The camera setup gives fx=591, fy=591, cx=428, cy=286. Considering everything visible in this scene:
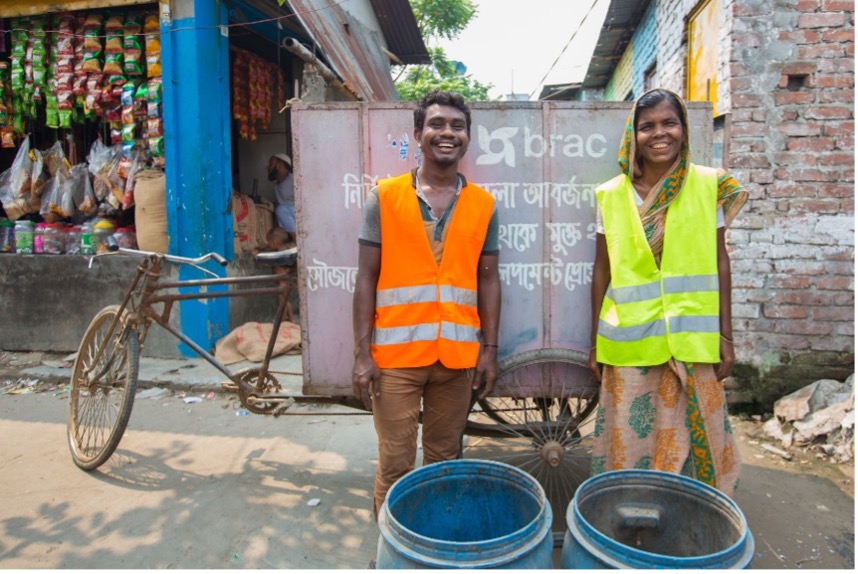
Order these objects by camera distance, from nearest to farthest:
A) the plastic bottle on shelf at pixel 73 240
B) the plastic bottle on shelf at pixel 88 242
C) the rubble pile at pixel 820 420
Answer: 1. the rubble pile at pixel 820 420
2. the plastic bottle on shelf at pixel 88 242
3. the plastic bottle on shelf at pixel 73 240

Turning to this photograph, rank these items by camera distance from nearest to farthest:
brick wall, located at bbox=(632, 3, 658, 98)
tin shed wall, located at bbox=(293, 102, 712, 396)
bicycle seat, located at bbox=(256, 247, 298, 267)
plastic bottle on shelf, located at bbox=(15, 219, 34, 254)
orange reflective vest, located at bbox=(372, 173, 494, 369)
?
orange reflective vest, located at bbox=(372, 173, 494, 369) < tin shed wall, located at bbox=(293, 102, 712, 396) < bicycle seat, located at bbox=(256, 247, 298, 267) < plastic bottle on shelf, located at bbox=(15, 219, 34, 254) < brick wall, located at bbox=(632, 3, 658, 98)

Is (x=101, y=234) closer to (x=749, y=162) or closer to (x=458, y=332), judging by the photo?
(x=458, y=332)

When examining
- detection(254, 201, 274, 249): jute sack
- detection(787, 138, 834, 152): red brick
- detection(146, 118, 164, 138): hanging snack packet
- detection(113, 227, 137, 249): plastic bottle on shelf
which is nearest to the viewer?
detection(787, 138, 834, 152): red brick

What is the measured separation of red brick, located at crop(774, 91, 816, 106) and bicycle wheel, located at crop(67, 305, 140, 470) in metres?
4.43

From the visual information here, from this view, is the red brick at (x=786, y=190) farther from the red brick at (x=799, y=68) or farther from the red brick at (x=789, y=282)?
the red brick at (x=799, y=68)

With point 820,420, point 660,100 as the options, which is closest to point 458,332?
point 660,100

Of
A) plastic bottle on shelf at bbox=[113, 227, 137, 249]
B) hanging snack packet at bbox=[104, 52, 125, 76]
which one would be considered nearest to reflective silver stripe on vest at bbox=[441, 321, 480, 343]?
plastic bottle on shelf at bbox=[113, 227, 137, 249]

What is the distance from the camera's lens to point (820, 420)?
3.68m

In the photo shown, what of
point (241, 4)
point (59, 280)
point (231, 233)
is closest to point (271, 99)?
point (241, 4)

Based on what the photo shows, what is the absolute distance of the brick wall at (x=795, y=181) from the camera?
3961 millimetres

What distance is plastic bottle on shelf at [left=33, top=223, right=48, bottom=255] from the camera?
5832mm

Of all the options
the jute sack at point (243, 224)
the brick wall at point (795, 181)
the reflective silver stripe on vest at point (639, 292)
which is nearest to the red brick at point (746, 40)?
the brick wall at point (795, 181)

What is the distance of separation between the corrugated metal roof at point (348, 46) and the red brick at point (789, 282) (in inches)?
128

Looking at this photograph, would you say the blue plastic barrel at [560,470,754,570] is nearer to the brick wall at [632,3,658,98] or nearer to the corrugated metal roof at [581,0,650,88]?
the brick wall at [632,3,658,98]
